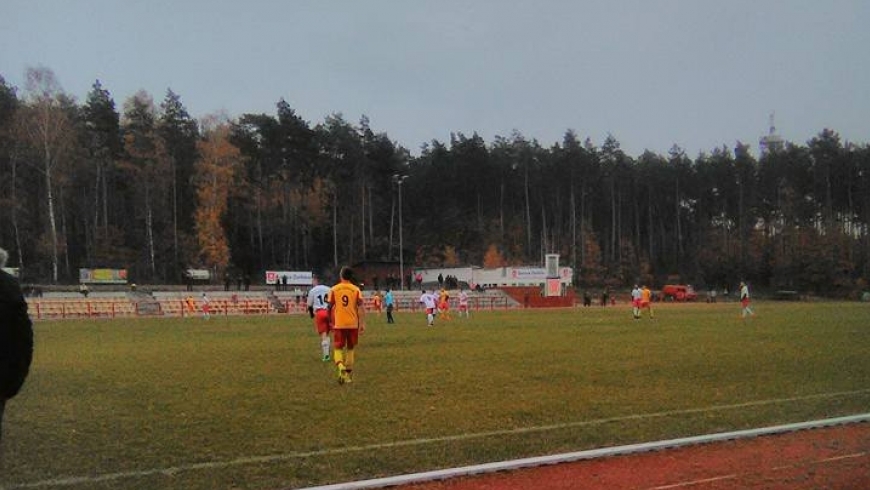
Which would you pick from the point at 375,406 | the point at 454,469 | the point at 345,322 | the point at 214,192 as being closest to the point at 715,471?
the point at 454,469

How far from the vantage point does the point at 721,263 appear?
3780 inches

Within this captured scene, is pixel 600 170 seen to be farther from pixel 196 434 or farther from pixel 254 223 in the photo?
pixel 196 434

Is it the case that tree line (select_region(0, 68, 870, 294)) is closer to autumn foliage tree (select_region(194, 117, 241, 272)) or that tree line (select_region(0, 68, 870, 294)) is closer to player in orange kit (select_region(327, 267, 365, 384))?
autumn foliage tree (select_region(194, 117, 241, 272))

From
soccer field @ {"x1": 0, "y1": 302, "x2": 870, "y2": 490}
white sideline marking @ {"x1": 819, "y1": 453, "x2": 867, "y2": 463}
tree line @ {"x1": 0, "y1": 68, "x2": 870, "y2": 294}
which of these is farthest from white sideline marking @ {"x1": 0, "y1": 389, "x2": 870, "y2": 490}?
tree line @ {"x1": 0, "y1": 68, "x2": 870, "y2": 294}

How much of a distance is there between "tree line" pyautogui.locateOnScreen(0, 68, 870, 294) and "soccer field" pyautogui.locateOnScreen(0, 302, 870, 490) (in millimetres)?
49296

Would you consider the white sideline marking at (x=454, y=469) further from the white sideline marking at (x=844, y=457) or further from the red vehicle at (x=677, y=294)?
the red vehicle at (x=677, y=294)

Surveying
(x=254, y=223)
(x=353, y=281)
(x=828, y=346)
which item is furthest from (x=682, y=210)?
(x=353, y=281)

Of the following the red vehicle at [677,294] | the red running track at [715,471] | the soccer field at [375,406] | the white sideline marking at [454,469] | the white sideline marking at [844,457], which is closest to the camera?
the white sideline marking at [454,469]

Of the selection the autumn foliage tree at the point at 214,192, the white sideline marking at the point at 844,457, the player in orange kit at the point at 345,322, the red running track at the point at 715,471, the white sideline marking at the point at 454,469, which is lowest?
the white sideline marking at the point at 844,457

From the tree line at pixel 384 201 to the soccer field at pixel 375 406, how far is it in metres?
49.3

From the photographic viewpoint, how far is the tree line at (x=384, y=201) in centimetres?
6862

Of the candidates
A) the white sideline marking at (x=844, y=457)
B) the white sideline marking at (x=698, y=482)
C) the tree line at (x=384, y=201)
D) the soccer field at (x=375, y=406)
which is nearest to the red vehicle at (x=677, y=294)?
the tree line at (x=384, y=201)

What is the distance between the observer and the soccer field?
677cm

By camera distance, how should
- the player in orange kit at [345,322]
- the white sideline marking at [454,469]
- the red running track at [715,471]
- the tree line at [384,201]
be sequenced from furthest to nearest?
the tree line at [384,201] < the player in orange kit at [345,322] < the red running track at [715,471] < the white sideline marking at [454,469]
